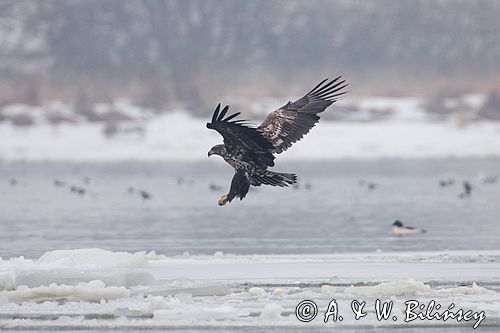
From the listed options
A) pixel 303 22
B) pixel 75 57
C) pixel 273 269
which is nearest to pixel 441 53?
pixel 303 22

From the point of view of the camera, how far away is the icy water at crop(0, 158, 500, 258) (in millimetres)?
14523

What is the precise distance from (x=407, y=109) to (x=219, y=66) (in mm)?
10410

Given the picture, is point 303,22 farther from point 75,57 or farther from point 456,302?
point 456,302

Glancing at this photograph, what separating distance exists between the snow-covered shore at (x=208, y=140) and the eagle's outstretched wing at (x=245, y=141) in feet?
85.9

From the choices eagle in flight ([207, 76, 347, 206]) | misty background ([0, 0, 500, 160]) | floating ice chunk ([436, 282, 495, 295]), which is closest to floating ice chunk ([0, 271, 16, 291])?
eagle in flight ([207, 76, 347, 206])

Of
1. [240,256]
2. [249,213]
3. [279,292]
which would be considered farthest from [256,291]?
[249,213]

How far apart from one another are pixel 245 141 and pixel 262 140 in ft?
0.75

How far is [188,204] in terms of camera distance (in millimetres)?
21531

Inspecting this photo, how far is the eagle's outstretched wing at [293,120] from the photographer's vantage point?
11500 millimetres

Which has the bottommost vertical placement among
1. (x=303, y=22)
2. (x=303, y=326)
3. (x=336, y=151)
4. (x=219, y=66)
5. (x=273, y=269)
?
(x=303, y=326)

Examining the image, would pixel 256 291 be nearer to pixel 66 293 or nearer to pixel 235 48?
pixel 66 293

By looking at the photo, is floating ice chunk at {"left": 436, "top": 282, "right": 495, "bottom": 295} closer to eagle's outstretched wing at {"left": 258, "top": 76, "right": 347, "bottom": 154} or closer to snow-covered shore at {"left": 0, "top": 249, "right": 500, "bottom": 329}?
snow-covered shore at {"left": 0, "top": 249, "right": 500, "bottom": 329}

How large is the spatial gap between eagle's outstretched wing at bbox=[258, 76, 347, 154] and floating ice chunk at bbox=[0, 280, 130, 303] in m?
2.22

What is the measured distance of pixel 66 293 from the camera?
999 centimetres
